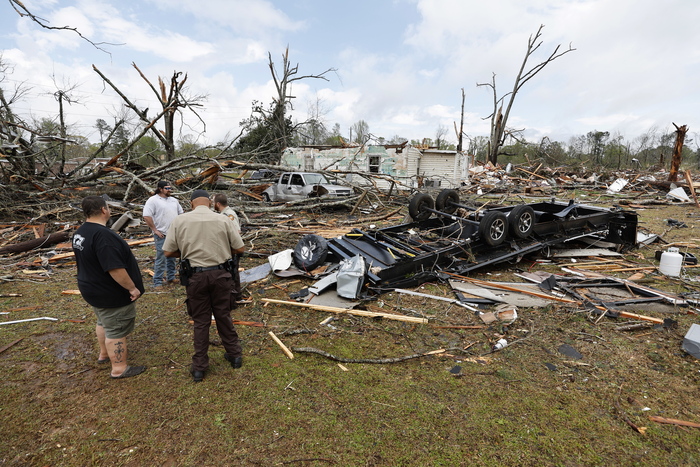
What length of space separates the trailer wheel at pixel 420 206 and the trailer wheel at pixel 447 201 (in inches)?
Result: 9.2

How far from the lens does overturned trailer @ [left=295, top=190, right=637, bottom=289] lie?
221 inches

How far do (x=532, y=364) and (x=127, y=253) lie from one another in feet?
13.0

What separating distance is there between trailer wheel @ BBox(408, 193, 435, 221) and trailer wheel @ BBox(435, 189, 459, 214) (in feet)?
0.76

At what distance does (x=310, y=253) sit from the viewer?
6.10 m

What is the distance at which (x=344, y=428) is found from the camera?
264 cm

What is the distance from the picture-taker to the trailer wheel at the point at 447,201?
7.65 metres

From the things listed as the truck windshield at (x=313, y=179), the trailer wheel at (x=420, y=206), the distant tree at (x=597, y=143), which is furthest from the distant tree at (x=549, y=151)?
the trailer wheel at (x=420, y=206)

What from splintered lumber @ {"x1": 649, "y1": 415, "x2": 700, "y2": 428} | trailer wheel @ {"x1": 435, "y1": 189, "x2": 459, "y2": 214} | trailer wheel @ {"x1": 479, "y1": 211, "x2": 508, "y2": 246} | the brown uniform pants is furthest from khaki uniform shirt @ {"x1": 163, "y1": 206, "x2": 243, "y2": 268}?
trailer wheel @ {"x1": 435, "y1": 189, "x2": 459, "y2": 214}

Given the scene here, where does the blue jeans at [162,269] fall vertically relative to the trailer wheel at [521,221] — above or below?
below

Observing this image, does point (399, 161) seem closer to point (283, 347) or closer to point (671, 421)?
point (283, 347)

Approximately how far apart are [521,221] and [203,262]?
5.43 metres

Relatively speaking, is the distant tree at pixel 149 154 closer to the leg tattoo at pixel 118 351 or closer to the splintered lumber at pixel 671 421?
the leg tattoo at pixel 118 351

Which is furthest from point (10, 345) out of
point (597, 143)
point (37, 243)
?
point (597, 143)

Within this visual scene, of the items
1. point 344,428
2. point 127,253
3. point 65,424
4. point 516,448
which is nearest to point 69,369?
point 65,424
